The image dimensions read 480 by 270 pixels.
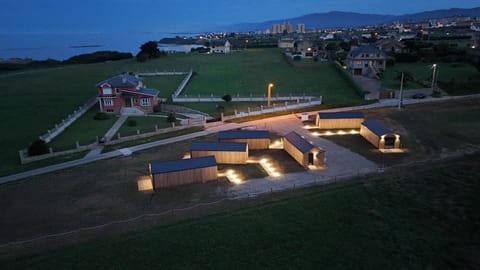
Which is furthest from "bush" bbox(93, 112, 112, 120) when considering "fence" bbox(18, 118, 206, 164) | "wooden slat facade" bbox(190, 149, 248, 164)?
"wooden slat facade" bbox(190, 149, 248, 164)

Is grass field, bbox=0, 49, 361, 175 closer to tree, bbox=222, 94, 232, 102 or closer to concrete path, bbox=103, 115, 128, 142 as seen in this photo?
concrete path, bbox=103, 115, 128, 142

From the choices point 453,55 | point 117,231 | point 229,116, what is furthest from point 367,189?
point 453,55

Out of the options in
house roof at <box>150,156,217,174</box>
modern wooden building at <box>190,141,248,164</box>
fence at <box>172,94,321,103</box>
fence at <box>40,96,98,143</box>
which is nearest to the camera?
house roof at <box>150,156,217,174</box>

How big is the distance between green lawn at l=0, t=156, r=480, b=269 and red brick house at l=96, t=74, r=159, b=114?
29921 mm

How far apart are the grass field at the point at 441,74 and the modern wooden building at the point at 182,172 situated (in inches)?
1577

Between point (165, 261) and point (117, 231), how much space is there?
11.8 ft

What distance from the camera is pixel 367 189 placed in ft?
65.3

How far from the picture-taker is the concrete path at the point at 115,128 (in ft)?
103

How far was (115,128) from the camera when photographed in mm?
35469

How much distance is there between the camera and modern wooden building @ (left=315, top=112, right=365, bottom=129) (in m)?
33.2

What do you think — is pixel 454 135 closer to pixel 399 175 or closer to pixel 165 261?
pixel 399 175

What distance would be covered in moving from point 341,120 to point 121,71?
2429 inches

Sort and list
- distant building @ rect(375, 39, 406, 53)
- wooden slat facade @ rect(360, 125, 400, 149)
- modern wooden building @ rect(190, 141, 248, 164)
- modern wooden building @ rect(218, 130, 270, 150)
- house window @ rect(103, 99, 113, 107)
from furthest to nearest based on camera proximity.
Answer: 1. distant building @ rect(375, 39, 406, 53)
2. house window @ rect(103, 99, 113, 107)
3. modern wooden building @ rect(218, 130, 270, 150)
4. wooden slat facade @ rect(360, 125, 400, 149)
5. modern wooden building @ rect(190, 141, 248, 164)

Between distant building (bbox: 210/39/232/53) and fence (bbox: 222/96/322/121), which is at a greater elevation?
distant building (bbox: 210/39/232/53)
